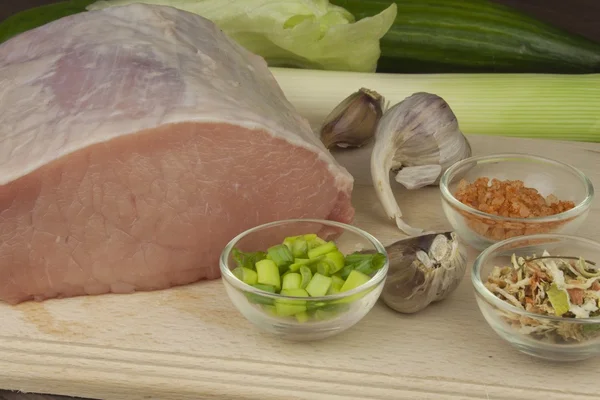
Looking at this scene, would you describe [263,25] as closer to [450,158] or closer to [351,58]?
[351,58]

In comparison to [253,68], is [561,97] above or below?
below

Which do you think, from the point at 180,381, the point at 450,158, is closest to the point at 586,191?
the point at 450,158

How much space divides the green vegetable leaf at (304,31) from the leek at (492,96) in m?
0.24

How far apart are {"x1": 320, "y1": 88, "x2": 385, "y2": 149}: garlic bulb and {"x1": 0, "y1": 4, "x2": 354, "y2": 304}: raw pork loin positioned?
1.75ft

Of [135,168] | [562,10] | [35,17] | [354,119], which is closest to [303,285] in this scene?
[135,168]

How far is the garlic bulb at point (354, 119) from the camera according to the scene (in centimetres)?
341

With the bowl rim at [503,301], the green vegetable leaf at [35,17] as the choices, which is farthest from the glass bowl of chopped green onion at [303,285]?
the green vegetable leaf at [35,17]

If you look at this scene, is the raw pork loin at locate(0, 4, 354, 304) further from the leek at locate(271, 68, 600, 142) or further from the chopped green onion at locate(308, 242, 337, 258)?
the leek at locate(271, 68, 600, 142)

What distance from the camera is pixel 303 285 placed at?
236cm

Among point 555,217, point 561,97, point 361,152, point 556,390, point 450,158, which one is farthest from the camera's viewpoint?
point 561,97

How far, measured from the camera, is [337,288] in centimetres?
239

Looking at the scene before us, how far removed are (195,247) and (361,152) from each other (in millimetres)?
1004

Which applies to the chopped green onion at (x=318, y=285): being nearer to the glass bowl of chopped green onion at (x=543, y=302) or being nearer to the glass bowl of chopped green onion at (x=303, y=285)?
the glass bowl of chopped green onion at (x=303, y=285)

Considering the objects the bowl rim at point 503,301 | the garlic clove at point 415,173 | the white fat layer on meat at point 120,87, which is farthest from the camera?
the garlic clove at point 415,173
